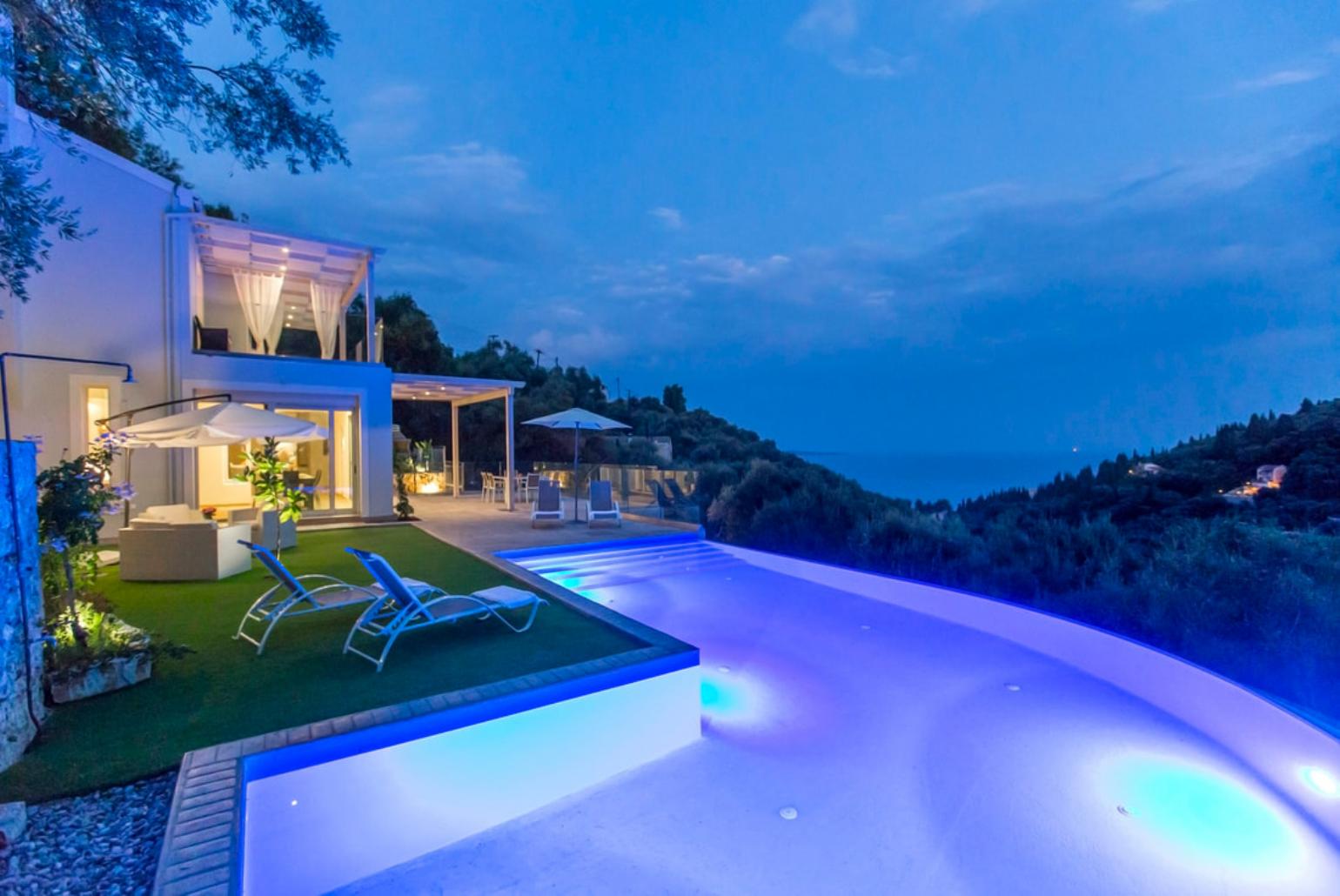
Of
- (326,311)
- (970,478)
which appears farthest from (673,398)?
(326,311)

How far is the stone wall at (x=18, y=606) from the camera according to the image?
9.20 ft

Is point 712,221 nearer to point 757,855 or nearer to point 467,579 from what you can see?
point 467,579

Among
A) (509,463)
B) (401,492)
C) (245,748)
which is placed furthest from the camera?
(509,463)

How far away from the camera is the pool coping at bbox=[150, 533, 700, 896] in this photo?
2.09 m

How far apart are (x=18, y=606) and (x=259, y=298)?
35.5ft

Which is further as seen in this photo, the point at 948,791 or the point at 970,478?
the point at 970,478

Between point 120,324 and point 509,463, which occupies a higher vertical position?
point 120,324

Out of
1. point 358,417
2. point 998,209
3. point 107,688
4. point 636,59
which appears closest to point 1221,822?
point 107,688

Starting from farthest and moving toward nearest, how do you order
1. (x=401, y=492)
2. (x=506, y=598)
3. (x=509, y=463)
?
(x=509, y=463) < (x=401, y=492) < (x=506, y=598)

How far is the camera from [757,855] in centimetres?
294

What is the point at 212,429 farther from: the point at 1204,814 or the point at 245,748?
the point at 1204,814

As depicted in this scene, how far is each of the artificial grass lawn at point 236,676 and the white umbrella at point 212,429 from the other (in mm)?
1594

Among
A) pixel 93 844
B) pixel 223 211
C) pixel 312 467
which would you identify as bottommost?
pixel 93 844

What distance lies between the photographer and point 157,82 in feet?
11.6
